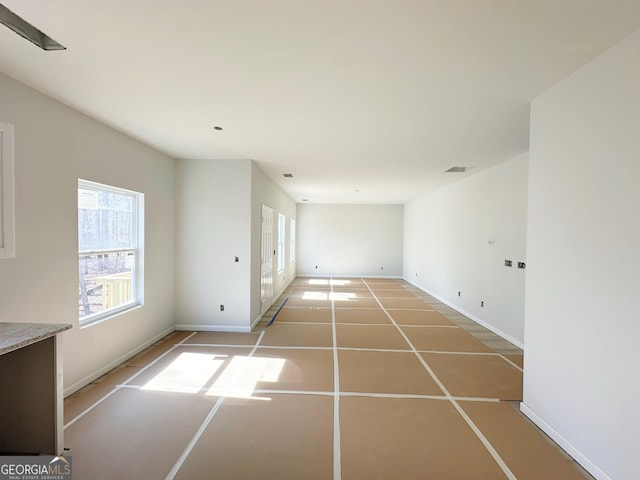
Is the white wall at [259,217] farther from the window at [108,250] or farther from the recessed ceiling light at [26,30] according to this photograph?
the recessed ceiling light at [26,30]

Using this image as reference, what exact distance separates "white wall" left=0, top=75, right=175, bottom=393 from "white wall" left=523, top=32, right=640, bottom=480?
4.06 meters

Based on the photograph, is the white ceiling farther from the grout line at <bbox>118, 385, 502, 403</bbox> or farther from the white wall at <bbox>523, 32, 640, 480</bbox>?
the grout line at <bbox>118, 385, 502, 403</bbox>

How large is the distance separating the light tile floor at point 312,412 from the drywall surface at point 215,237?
20.2 inches

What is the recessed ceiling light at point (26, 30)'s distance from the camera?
1.61 meters

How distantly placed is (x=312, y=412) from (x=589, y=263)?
2364 millimetres

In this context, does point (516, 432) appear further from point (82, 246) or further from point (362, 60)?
point (82, 246)

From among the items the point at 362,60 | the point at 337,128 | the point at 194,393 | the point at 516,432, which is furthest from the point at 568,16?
the point at 194,393

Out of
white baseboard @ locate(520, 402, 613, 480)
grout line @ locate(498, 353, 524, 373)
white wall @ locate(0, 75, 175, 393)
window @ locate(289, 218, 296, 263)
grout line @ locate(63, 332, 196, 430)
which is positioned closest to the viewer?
white baseboard @ locate(520, 402, 613, 480)

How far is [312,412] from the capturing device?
2.67 metres

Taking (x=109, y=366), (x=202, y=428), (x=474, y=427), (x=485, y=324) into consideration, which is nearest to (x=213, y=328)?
(x=109, y=366)

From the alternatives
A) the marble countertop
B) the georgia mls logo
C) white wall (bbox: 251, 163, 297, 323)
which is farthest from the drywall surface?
the georgia mls logo

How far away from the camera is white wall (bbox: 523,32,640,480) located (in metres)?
1.76

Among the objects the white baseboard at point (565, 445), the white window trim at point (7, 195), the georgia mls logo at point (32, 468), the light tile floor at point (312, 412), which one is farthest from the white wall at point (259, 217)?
the white baseboard at point (565, 445)

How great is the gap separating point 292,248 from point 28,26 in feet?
28.3
